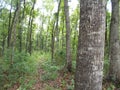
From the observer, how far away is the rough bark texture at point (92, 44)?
250 centimetres

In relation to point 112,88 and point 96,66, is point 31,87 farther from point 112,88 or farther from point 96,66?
point 96,66

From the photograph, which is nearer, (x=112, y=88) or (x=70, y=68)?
(x=112, y=88)

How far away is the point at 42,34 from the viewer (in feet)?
151

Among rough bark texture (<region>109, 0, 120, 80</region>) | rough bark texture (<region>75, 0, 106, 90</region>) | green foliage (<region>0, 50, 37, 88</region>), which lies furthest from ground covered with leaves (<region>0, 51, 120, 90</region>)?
rough bark texture (<region>75, 0, 106, 90</region>)

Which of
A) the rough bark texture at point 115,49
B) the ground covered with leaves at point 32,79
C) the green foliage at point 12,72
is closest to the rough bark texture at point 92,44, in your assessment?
the ground covered with leaves at point 32,79

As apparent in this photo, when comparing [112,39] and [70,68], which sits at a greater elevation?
[112,39]

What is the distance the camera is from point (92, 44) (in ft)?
8.20

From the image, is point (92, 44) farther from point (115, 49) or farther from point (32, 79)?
point (32, 79)

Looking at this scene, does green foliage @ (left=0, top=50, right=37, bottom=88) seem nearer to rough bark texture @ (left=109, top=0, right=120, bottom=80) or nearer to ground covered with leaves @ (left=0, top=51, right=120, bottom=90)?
ground covered with leaves @ (left=0, top=51, right=120, bottom=90)

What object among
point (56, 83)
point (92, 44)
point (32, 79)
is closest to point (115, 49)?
point (56, 83)

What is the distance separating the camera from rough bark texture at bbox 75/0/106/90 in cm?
250

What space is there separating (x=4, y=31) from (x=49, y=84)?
2064cm

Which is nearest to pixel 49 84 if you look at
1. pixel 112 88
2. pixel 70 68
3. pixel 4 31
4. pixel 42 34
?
pixel 70 68

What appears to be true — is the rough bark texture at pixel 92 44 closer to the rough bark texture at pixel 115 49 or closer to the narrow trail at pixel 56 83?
the rough bark texture at pixel 115 49
